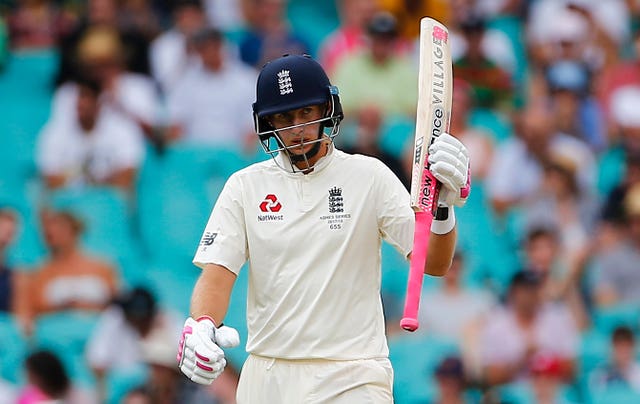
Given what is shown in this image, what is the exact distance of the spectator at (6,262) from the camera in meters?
9.35

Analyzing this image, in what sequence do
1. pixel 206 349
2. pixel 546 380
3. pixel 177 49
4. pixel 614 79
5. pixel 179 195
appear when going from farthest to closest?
pixel 614 79
pixel 177 49
pixel 179 195
pixel 546 380
pixel 206 349

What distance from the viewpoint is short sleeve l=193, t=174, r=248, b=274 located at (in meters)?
5.28

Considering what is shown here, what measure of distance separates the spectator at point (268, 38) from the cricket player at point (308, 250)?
5.67 metres

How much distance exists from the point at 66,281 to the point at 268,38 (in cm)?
276

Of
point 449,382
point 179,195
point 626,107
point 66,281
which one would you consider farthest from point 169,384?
point 626,107

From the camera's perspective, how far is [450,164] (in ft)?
16.2

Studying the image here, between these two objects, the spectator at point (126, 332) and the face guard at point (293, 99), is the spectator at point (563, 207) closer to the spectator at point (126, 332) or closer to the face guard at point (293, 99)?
the spectator at point (126, 332)

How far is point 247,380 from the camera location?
5.29m

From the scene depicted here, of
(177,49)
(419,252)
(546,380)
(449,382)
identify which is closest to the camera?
(419,252)

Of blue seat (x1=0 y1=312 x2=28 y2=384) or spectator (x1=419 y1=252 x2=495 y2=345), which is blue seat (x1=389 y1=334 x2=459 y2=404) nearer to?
spectator (x1=419 y1=252 x2=495 y2=345)

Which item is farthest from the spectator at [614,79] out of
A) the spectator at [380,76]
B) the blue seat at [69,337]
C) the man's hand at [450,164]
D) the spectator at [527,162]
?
the man's hand at [450,164]

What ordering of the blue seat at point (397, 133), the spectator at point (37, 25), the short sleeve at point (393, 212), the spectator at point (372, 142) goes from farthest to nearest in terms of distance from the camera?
the spectator at point (37, 25) → the blue seat at point (397, 133) → the spectator at point (372, 142) → the short sleeve at point (393, 212)

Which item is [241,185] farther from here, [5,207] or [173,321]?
[5,207]

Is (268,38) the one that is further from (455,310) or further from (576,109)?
(455,310)
